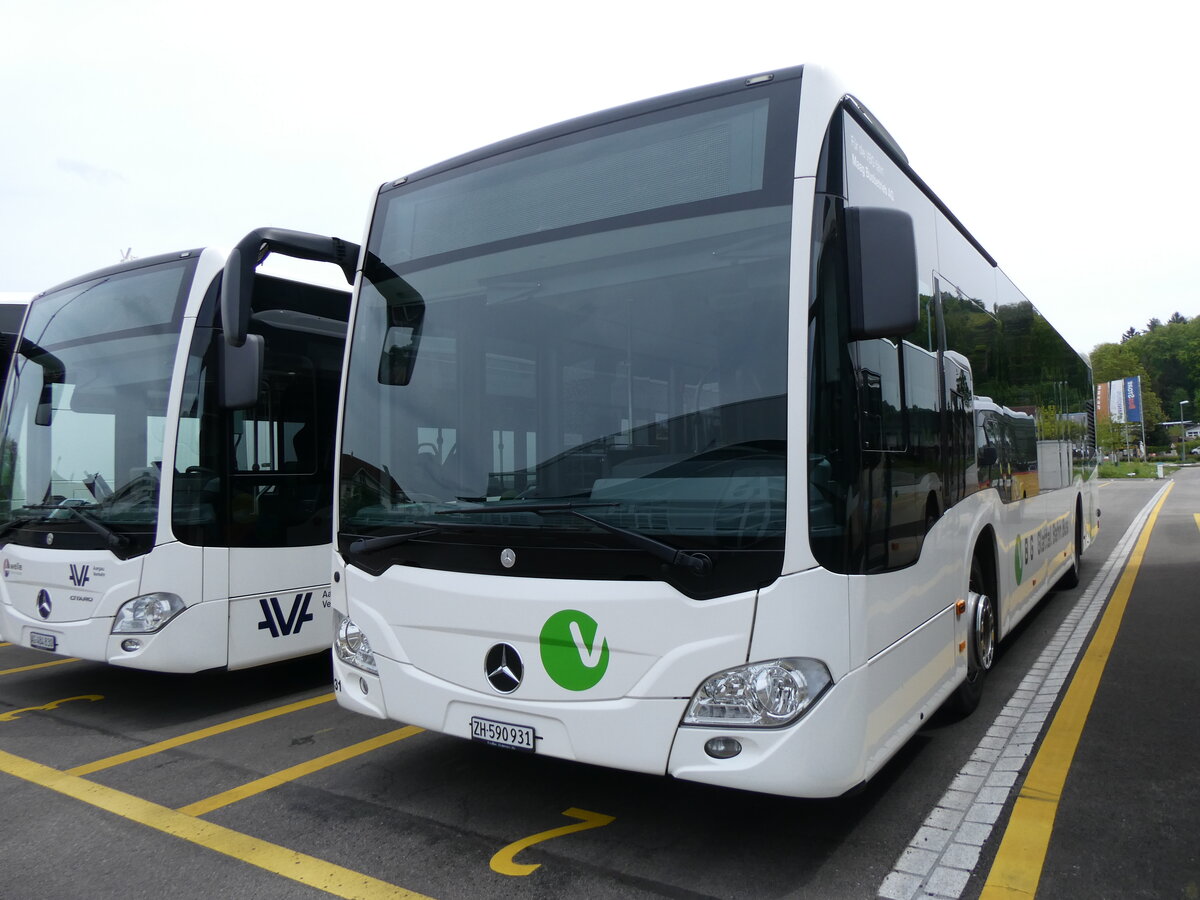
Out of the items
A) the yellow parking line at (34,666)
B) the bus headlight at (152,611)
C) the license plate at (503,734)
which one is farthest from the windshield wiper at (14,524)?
the license plate at (503,734)

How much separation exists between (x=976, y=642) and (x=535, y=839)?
280cm

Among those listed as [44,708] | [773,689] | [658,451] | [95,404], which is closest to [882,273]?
[658,451]

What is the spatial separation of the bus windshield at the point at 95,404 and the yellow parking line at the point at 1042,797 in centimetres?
486

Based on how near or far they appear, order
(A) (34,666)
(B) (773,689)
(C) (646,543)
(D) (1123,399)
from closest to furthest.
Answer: (B) (773,689) < (C) (646,543) < (A) (34,666) < (D) (1123,399)

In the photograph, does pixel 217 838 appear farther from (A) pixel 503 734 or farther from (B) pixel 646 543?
(B) pixel 646 543

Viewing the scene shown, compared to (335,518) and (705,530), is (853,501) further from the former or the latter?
(335,518)

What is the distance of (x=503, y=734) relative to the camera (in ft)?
11.6

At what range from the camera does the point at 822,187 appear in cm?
328

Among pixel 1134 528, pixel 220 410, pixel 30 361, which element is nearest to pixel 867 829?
pixel 220 410

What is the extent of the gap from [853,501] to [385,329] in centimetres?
224

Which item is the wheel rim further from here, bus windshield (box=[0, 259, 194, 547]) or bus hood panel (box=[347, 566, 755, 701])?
bus windshield (box=[0, 259, 194, 547])

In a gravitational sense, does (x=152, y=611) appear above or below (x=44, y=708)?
above

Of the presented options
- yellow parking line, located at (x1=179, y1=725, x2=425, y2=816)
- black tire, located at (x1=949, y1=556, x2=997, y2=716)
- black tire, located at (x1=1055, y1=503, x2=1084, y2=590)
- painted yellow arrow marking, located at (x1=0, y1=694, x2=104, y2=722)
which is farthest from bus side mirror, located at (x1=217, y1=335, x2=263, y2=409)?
black tire, located at (x1=1055, y1=503, x2=1084, y2=590)

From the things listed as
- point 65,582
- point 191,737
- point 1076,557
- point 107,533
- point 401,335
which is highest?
point 401,335
